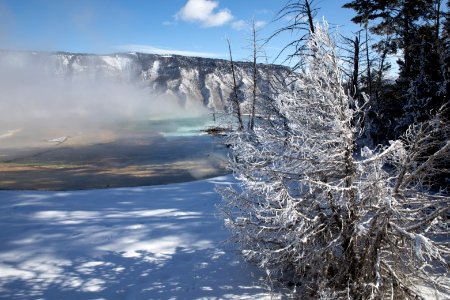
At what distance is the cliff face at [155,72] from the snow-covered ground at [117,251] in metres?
42.4

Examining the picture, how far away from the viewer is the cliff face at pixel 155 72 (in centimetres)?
5181

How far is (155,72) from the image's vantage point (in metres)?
56.3

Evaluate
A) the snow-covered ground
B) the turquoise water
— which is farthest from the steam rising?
the snow-covered ground

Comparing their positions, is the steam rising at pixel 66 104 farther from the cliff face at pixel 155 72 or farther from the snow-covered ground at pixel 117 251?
the snow-covered ground at pixel 117 251

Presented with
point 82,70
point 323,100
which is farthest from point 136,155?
point 82,70

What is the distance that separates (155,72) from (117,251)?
53388 millimetres

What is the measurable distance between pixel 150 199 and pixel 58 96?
41.4 meters

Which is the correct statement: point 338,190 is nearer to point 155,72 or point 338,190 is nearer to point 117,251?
point 117,251

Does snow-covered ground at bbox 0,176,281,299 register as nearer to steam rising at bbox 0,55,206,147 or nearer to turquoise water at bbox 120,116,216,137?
steam rising at bbox 0,55,206,147

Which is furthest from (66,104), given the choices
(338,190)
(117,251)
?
(338,190)

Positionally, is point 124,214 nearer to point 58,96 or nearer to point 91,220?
point 91,220

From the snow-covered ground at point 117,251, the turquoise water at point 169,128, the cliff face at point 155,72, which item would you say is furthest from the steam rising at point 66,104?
the snow-covered ground at point 117,251

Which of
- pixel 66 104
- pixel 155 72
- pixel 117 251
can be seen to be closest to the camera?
pixel 117 251

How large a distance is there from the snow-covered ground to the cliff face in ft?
139
